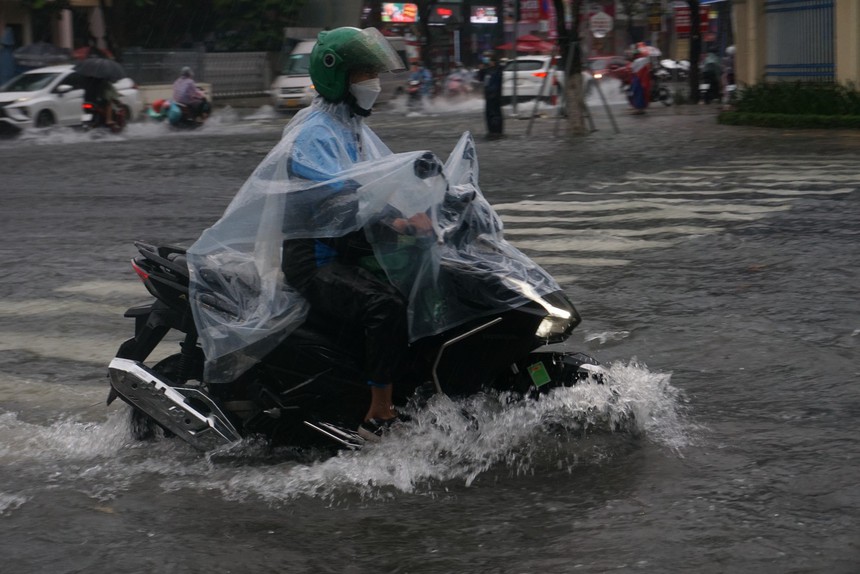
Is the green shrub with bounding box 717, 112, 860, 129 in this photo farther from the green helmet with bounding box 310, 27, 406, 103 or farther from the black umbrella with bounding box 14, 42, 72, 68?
the black umbrella with bounding box 14, 42, 72, 68

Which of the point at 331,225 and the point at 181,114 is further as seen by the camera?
the point at 181,114

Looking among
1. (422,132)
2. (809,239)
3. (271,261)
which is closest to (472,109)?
(422,132)

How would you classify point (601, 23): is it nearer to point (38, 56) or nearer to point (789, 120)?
point (789, 120)

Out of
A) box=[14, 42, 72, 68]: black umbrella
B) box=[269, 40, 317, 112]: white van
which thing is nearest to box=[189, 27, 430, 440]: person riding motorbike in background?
box=[269, 40, 317, 112]: white van

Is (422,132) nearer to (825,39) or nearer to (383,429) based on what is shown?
(825,39)

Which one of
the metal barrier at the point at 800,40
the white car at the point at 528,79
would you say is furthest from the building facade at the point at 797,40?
the white car at the point at 528,79

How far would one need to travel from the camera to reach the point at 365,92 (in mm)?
4629

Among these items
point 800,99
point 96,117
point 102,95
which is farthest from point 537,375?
point 96,117

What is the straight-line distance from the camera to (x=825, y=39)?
79.1 ft

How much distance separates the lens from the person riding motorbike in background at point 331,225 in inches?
174

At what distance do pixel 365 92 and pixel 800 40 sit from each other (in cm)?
2224

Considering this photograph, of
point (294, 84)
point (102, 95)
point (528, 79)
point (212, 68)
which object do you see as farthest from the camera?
point (212, 68)

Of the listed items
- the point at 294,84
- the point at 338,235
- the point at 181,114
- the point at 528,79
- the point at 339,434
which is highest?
the point at 294,84

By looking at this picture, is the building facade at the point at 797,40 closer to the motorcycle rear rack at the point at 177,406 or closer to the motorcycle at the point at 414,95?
the motorcycle at the point at 414,95
